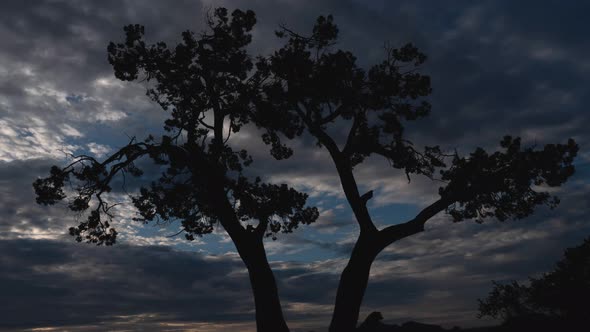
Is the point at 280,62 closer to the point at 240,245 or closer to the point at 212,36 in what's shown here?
the point at 212,36

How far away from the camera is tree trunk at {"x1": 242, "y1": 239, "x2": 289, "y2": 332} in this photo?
17.4m

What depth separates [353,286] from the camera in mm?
17516

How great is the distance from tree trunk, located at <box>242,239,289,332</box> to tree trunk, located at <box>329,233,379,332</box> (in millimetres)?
2081

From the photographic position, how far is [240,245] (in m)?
18.3

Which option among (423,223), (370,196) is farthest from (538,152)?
(370,196)

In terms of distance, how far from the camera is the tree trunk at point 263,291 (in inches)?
686

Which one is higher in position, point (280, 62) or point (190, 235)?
point (280, 62)

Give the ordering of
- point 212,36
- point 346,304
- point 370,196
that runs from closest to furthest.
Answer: point 346,304 → point 370,196 → point 212,36

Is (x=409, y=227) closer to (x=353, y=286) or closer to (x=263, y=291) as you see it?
(x=353, y=286)

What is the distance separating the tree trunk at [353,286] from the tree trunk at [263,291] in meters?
2.08

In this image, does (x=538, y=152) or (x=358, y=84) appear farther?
(x=358, y=84)

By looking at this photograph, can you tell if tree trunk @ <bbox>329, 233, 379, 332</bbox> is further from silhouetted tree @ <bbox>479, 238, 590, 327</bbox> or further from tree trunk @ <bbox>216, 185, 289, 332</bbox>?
silhouetted tree @ <bbox>479, 238, 590, 327</bbox>

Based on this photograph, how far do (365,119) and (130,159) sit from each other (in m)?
9.99

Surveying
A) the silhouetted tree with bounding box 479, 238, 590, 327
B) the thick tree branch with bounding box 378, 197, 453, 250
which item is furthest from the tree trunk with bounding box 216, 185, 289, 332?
the silhouetted tree with bounding box 479, 238, 590, 327
